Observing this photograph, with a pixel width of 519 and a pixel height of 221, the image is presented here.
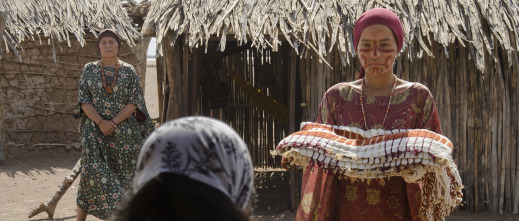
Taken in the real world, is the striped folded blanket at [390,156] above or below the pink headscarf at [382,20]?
below

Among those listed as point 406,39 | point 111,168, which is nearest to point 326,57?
point 406,39

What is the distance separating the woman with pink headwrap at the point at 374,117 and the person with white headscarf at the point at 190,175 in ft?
5.49

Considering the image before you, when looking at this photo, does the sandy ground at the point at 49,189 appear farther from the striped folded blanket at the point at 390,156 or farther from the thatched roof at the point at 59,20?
the striped folded blanket at the point at 390,156

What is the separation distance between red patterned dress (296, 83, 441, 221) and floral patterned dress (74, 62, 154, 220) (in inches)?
120

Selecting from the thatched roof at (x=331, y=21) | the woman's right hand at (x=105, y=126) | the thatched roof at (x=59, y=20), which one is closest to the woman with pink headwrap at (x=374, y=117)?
the woman's right hand at (x=105, y=126)

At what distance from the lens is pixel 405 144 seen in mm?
2842

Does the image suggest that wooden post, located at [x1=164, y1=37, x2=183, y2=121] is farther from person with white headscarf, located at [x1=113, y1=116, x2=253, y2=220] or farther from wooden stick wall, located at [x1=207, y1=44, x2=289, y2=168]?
person with white headscarf, located at [x1=113, y1=116, x2=253, y2=220]

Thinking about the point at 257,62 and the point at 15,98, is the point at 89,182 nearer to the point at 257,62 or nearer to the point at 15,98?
the point at 257,62

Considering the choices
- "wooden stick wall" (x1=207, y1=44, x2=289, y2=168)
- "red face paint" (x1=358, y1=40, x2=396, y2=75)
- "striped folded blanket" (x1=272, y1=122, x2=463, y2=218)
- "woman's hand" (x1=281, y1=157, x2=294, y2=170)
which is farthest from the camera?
"wooden stick wall" (x1=207, y1=44, x2=289, y2=168)

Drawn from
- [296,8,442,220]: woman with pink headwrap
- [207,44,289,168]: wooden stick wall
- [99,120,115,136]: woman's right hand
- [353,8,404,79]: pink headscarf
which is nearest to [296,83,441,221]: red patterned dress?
[296,8,442,220]: woman with pink headwrap

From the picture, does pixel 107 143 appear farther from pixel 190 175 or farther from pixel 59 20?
pixel 59 20

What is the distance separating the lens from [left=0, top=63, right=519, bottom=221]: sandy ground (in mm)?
7486

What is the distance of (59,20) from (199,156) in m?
10.2

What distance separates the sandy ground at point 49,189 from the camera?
24.6ft
